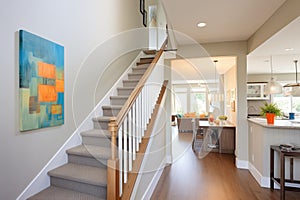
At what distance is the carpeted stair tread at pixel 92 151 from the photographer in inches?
92.0

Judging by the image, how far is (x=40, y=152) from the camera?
214cm

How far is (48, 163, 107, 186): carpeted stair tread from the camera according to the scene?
6.56 feet

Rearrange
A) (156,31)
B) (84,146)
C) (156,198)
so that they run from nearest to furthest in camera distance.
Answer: (84,146) < (156,198) < (156,31)

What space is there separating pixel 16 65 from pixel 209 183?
345cm

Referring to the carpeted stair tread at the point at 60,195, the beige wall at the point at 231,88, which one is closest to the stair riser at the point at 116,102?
the carpeted stair tread at the point at 60,195

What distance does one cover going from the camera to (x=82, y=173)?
2182mm

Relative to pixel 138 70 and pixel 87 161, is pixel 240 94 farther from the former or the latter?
pixel 87 161

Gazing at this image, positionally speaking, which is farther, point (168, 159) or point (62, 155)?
point (168, 159)

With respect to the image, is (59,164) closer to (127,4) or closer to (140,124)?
(140,124)

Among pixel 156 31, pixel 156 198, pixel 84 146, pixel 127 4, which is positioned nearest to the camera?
pixel 84 146

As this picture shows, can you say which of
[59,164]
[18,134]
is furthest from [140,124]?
[18,134]

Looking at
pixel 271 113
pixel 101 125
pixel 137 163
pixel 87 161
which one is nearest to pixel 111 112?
pixel 101 125

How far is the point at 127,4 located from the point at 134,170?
12.3ft

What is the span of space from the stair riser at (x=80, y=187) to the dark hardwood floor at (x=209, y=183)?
134cm
